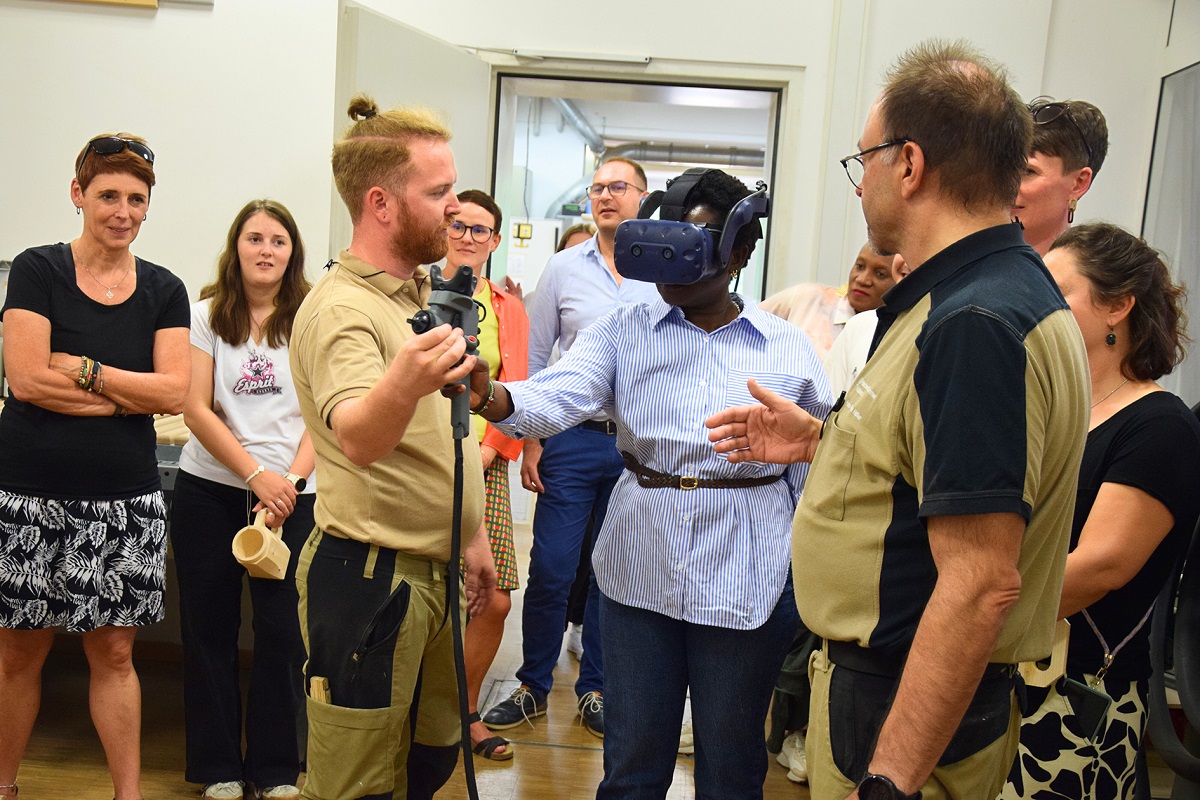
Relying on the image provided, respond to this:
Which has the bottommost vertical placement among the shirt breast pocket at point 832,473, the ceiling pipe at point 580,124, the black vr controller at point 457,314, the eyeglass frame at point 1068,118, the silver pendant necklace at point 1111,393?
the shirt breast pocket at point 832,473

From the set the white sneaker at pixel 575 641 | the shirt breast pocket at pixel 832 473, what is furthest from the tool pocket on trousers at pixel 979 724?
the white sneaker at pixel 575 641

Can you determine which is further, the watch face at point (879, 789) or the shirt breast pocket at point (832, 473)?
the shirt breast pocket at point (832, 473)

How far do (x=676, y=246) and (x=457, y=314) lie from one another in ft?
1.39

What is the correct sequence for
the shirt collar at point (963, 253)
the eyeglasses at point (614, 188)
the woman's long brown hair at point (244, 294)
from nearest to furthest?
1. the shirt collar at point (963, 253)
2. the woman's long brown hair at point (244, 294)
3. the eyeglasses at point (614, 188)

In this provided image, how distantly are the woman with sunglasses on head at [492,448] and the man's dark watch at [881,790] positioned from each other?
2032 mm

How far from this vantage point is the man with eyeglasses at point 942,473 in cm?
109

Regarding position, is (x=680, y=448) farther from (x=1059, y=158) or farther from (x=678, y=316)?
(x=1059, y=158)

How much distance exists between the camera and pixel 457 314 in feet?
5.02

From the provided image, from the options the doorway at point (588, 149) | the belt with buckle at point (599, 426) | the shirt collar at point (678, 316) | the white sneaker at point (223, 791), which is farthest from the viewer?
the doorway at point (588, 149)

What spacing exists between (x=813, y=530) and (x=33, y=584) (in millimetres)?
2027

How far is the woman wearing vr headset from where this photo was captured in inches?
71.6

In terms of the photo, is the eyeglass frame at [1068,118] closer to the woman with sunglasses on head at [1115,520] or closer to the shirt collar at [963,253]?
the woman with sunglasses on head at [1115,520]

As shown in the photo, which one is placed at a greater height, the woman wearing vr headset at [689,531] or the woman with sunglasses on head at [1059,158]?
the woman with sunglasses on head at [1059,158]

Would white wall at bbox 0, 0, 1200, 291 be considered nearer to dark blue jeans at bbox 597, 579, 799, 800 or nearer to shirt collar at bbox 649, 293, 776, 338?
shirt collar at bbox 649, 293, 776, 338
